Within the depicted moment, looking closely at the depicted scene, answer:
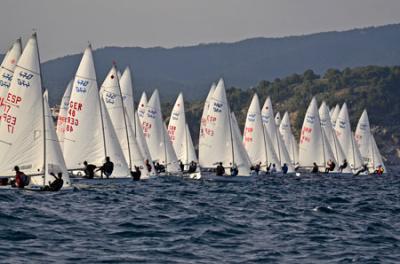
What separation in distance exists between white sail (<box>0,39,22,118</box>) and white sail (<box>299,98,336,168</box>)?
157ft

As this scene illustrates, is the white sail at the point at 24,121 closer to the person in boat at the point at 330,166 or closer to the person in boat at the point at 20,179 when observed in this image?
the person in boat at the point at 20,179

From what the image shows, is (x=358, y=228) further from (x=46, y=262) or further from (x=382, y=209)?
(x=46, y=262)

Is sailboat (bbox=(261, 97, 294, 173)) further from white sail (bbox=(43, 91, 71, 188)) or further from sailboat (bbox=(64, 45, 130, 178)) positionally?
white sail (bbox=(43, 91, 71, 188))

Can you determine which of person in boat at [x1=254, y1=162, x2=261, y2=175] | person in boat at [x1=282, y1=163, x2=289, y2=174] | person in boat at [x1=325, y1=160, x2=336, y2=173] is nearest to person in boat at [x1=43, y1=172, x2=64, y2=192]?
person in boat at [x1=254, y1=162, x2=261, y2=175]

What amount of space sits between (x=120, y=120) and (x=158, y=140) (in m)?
16.8

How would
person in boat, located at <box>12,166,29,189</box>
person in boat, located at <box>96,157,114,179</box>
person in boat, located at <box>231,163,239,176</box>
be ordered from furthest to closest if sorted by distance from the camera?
person in boat, located at <box>231,163,239,176</box>, person in boat, located at <box>96,157,114,179</box>, person in boat, located at <box>12,166,29,189</box>

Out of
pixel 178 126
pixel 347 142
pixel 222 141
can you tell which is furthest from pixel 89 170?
pixel 347 142

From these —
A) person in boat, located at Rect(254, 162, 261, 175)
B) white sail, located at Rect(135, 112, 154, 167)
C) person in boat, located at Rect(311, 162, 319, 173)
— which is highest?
white sail, located at Rect(135, 112, 154, 167)

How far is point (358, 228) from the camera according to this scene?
29.6 meters

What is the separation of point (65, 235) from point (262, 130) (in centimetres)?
4914

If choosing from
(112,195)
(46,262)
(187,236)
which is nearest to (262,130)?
(112,195)

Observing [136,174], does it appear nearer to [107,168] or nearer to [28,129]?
[107,168]

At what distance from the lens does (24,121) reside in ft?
123

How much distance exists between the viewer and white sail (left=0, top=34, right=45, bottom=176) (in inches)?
1460
